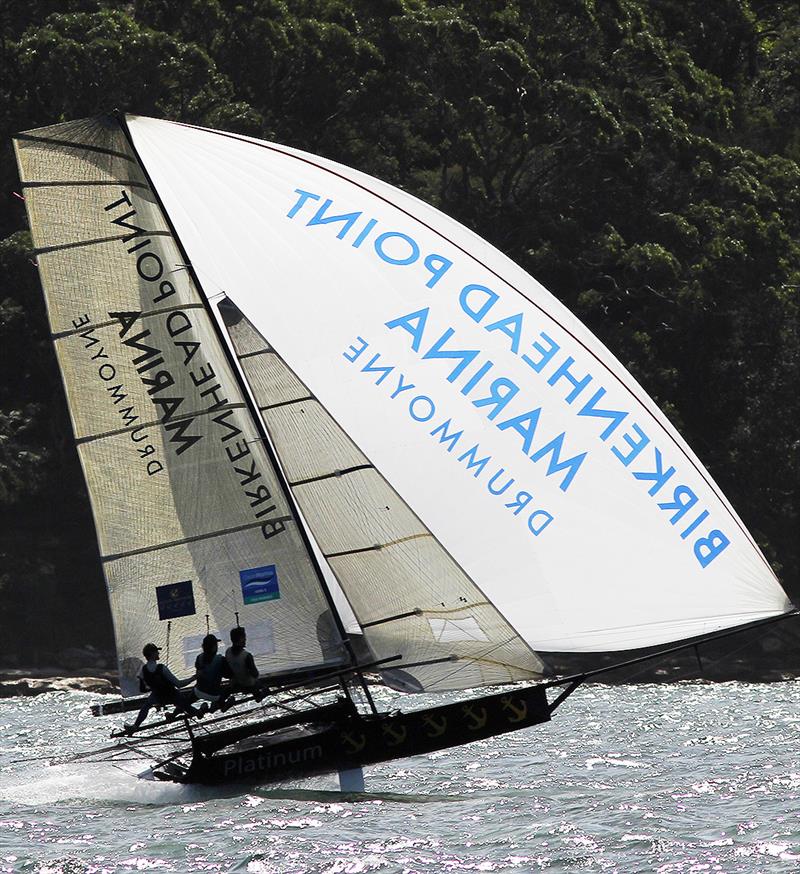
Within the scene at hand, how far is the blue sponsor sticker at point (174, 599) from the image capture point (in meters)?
13.7

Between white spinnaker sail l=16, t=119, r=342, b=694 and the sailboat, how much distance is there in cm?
2

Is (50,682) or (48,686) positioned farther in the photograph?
(50,682)

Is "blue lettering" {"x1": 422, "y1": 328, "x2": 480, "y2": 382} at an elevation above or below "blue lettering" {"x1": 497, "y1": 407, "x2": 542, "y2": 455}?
above

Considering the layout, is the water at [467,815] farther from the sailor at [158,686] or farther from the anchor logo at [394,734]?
the sailor at [158,686]

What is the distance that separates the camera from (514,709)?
13062 millimetres

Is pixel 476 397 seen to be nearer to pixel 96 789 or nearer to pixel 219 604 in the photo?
pixel 219 604

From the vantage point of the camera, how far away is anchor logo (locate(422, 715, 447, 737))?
13.1m

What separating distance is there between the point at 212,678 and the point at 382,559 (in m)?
1.57

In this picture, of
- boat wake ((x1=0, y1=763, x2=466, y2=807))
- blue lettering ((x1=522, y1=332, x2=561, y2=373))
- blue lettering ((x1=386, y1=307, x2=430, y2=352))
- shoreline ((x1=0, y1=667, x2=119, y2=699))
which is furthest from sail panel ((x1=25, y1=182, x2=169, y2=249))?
shoreline ((x1=0, y1=667, x2=119, y2=699))

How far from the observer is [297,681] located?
1365cm

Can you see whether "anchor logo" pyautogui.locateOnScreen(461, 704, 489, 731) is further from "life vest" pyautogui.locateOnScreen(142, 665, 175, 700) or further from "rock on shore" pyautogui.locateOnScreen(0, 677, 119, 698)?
"rock on shore" pyautogui.locateOnScreen(0, 677, 119, 698)

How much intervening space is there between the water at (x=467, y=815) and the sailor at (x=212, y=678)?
0.70 metres

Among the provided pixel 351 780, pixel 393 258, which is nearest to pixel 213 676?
pixel 351 780

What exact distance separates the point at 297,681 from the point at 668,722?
7.23 m
